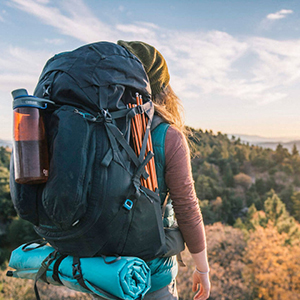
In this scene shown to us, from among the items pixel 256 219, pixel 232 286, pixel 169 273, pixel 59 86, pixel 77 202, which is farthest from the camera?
pixel 256 219

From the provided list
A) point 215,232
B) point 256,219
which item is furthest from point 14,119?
point 256,219


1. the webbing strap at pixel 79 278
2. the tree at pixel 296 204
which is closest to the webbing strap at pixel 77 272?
the webbing strap at pixel 79 278

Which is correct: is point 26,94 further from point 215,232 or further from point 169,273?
point 215,232

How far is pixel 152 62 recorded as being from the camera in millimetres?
1434

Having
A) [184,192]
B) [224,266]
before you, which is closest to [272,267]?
[224,266]

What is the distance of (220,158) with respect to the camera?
40031 mm

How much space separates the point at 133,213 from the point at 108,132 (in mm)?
311

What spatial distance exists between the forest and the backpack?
7075 mm

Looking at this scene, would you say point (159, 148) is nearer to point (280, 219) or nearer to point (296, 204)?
point (280, 219)

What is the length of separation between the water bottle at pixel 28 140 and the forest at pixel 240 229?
7231mm

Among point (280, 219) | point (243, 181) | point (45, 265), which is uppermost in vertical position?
point (45, 265)

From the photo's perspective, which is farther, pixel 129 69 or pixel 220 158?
pixel 220 158

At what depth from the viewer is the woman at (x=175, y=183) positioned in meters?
1.24

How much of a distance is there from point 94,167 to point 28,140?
0.25 m
